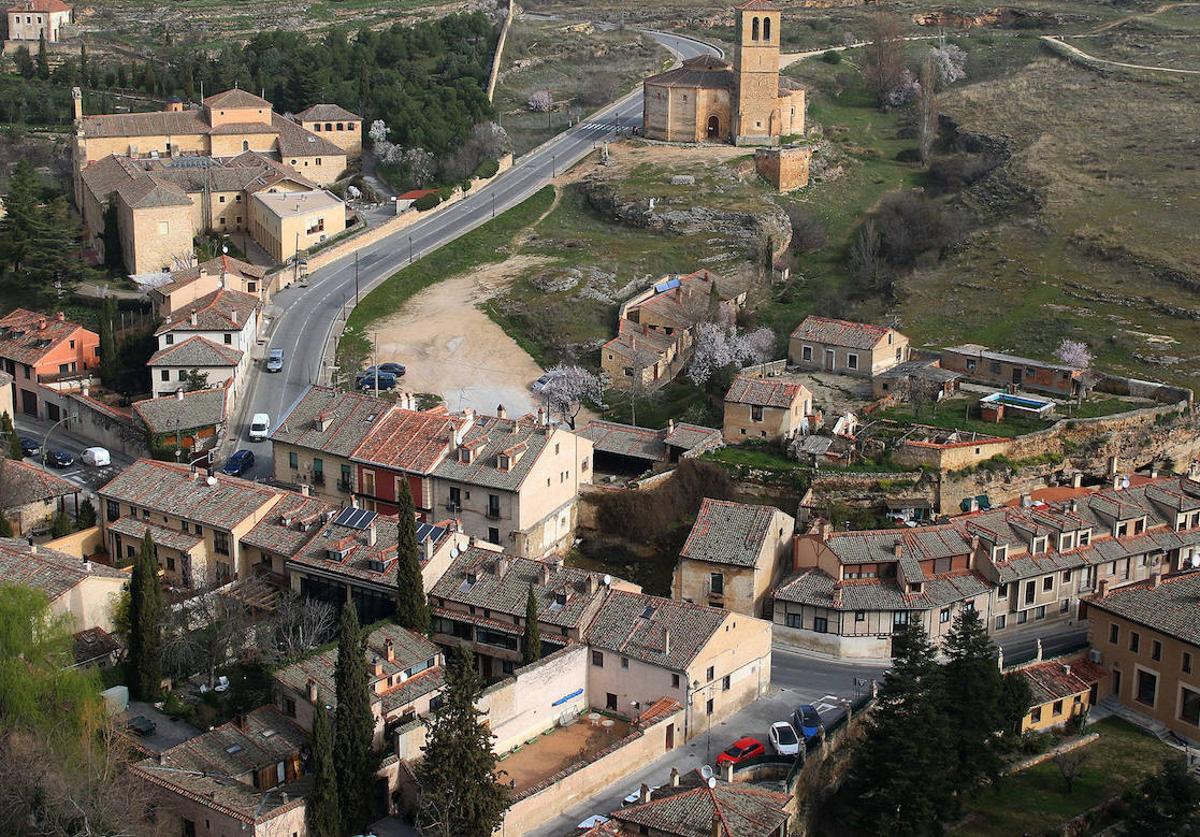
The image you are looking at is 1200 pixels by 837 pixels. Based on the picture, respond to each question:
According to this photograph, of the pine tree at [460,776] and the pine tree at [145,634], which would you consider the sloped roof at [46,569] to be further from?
the pine tree at [460,776]

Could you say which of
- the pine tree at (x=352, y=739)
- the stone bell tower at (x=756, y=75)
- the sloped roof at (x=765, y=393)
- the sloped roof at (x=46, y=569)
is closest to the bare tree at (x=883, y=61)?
the stone bell tower at (x=756, y=75)

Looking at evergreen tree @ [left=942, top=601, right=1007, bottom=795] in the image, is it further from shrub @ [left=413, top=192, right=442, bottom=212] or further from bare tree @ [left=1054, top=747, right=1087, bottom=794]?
shrub @ [left=413, top=192, right=442, bottom=212]

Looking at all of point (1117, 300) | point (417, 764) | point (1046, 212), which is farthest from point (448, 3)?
point (417, 764)

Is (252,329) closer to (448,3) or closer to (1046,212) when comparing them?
(1046,212)

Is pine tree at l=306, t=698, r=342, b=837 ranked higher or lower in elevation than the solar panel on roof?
lower

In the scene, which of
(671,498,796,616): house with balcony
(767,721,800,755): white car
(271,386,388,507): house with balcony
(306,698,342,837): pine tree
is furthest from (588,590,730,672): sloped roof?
(271,386,388,507): house with balcony

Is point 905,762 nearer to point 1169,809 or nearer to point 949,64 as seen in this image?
point 1169,809
